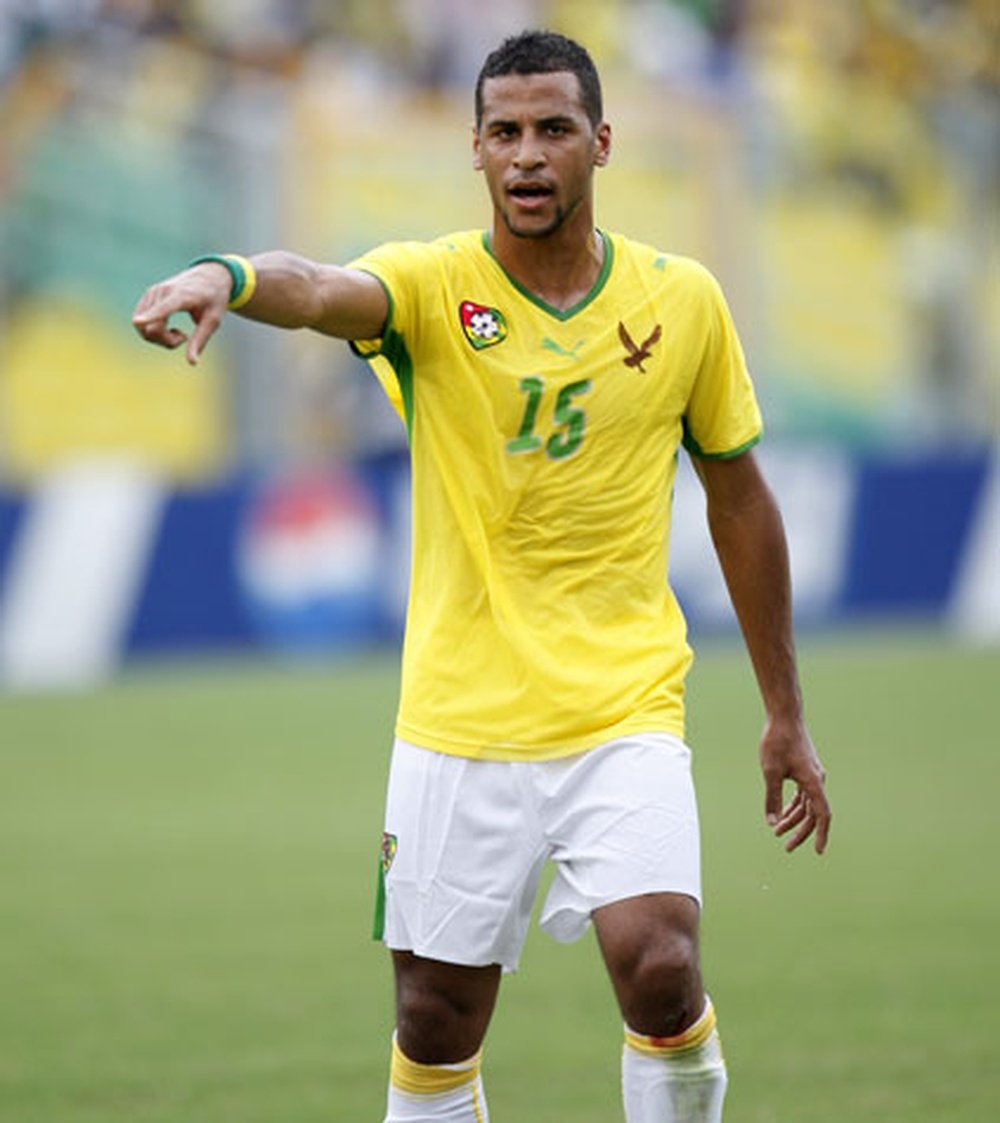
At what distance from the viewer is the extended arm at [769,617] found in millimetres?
5719

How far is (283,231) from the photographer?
81.0 ft

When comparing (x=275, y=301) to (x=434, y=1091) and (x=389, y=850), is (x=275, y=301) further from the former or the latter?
(x=434, y=1091)

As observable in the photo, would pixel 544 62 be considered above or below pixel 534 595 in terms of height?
above

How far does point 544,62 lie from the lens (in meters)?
5.37

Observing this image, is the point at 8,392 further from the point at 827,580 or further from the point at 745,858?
the point at 745,858

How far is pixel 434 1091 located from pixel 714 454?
5.05 ft

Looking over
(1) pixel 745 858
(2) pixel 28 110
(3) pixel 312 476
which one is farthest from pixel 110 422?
(1) pixel 745 858

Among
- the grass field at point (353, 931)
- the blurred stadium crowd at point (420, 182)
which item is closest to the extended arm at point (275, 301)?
the grass field at point (353, 931)

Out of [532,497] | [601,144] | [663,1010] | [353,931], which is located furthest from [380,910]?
[353,931]

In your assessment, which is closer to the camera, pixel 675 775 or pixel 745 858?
pixel 675 775

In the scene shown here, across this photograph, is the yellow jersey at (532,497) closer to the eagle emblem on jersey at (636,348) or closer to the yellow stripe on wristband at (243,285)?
the eagle emblem on jersey at (636,348)

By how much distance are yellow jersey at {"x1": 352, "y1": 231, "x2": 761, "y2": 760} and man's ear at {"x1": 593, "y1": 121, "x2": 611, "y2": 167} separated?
0.90 ft

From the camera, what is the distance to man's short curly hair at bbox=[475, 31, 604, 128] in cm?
537

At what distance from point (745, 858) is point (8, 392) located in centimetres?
1377
